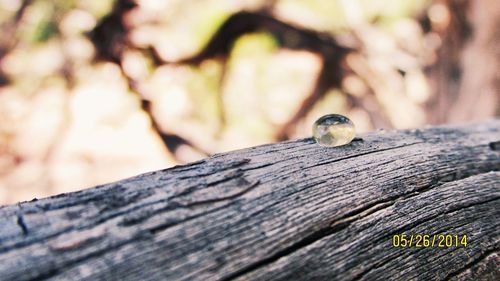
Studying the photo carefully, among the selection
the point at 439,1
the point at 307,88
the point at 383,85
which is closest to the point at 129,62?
the point at 307,88

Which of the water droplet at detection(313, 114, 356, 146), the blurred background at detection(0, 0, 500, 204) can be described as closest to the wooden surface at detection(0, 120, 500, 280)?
the water droplet at detection(313, 114, 356, 146)

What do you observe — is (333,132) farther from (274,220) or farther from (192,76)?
(192,76)

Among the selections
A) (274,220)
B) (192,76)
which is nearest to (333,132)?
(274,220)

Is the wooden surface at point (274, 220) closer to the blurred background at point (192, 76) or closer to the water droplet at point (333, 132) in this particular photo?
the water droplet at point (333, 132)

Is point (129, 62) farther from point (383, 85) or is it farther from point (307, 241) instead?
point (307, 241)

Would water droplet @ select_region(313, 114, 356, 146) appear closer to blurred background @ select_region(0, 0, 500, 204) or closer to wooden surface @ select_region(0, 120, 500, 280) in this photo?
wooden surface @ select_region(0, 120, 500, 280)

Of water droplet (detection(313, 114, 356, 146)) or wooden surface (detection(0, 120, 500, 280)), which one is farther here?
water droplet (detection(313, 114, 356, 146))

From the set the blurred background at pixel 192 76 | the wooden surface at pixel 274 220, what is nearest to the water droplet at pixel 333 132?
the wooden surface at pixel 274 220
